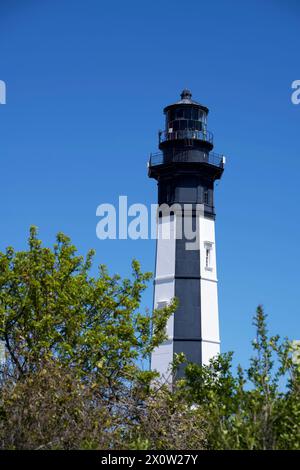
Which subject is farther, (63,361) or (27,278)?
(27,278)

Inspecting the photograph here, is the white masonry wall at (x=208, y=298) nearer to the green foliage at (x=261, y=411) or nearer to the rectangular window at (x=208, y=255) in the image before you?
the rectangular window at (x=208, y=255)

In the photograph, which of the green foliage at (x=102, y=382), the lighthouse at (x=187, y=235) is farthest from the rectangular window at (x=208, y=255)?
the green foliage at (x=102, y=382)

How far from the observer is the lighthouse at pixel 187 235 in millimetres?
41625

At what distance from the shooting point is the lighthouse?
4162 centimetres

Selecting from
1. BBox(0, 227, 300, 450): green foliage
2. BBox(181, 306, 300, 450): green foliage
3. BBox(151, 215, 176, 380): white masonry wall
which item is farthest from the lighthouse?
BBox(181, 306, 300, 450): green foliage

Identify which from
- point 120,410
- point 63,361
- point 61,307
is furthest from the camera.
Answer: point 61,307

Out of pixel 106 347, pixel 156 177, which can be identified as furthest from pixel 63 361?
pixel 156 177

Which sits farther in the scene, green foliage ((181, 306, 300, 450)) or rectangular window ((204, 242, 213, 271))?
rectangular window ((204, 242, 213, 271))

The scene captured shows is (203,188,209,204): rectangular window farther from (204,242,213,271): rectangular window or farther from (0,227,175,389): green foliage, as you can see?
(0,227,175,389): green foliage

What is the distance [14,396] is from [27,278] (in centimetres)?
874

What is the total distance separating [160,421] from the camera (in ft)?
62.0

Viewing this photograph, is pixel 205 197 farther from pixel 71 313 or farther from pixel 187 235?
pixel 71 313
